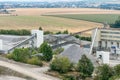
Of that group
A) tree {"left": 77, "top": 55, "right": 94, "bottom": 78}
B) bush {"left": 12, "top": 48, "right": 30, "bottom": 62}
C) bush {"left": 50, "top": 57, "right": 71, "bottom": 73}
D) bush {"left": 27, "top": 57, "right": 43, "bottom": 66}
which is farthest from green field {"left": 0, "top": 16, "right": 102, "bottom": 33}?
tree {"left": 77, "top": 55, "right": 94, "bottom": 78}

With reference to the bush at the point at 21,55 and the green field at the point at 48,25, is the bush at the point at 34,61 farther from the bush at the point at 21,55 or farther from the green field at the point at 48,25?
the green field at the point at 48,25

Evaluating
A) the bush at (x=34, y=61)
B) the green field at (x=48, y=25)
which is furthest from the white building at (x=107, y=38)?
the green field at (x=48, y=25)

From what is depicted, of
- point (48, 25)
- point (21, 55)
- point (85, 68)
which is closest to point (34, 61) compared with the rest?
point (21, 55)

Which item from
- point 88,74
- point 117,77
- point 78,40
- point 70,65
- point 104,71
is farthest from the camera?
point 78,40

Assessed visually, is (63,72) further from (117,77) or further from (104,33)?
(104,33)

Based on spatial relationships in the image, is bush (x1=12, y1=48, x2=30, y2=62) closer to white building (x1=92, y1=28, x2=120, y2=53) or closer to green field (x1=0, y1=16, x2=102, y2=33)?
white building (x1=92, y1=28, x2=120, y2=53)

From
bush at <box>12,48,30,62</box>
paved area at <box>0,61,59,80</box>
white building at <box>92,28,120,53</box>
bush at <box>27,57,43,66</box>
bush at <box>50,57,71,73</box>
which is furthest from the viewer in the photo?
white building at <box>92,28,120,53</box>

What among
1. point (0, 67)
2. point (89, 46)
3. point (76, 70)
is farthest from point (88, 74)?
point (89, 46)

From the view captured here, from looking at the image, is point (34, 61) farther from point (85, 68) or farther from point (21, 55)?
point (85, 68)
